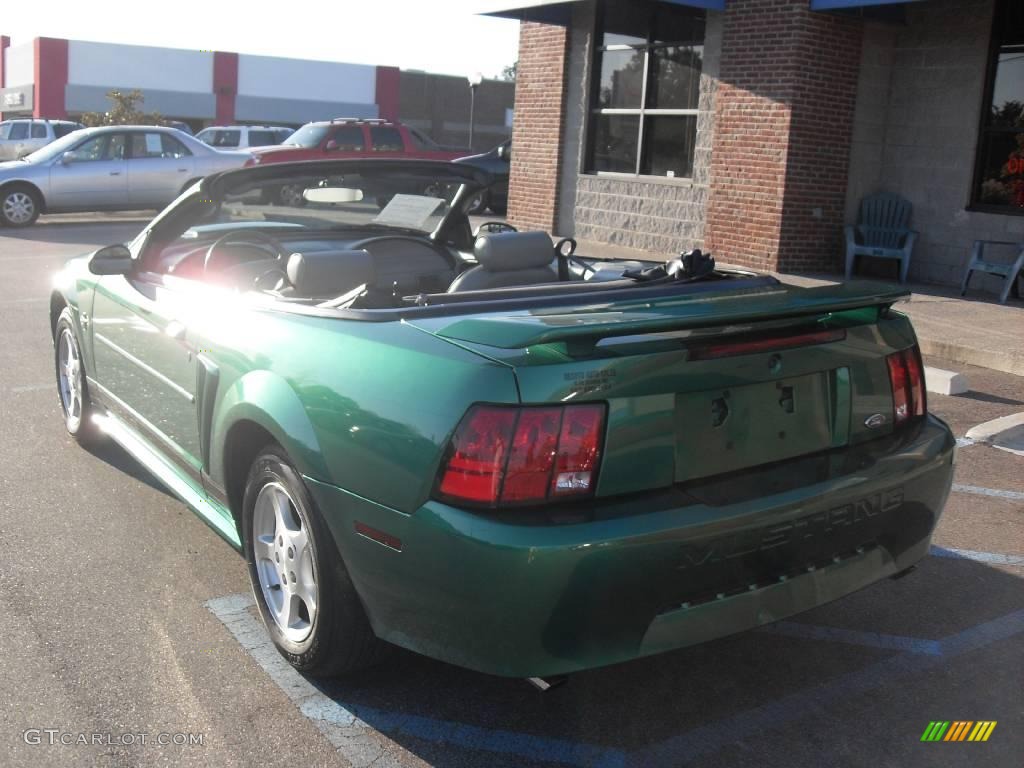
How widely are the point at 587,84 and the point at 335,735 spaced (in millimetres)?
13589

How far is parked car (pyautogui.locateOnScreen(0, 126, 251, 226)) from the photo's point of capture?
19.0 meters

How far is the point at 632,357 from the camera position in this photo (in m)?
2.98

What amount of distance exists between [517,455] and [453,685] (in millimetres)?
1071

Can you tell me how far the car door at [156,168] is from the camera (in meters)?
19.7

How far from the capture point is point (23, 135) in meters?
30.6

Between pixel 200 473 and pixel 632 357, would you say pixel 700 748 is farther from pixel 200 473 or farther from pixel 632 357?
pixel 200 473

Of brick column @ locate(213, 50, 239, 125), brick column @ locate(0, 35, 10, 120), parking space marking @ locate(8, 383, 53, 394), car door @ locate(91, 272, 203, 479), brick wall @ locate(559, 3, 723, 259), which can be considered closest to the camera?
car door @ locate(91, 272, 203, 479)

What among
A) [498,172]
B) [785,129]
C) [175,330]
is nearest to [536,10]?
[785,129]

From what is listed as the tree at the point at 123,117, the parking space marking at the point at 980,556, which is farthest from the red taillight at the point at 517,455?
the tree at the point at 123,117

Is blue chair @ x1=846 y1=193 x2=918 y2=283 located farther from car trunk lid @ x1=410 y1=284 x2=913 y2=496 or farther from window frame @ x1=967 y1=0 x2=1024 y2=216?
car trunk lid @ x1=410 y1=284 x2=913 y2=496

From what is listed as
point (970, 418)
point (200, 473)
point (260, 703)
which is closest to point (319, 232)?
point (200, 473)

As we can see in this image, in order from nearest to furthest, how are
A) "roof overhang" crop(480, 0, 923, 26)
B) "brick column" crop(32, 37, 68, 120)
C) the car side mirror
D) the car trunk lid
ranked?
the car trunk lid, the car side mirror, "roof overhang" crop(480, 0, 923, 26), "brick column" crop(32, 37, 68, 120)

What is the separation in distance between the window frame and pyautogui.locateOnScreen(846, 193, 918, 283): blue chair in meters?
A: 0.76

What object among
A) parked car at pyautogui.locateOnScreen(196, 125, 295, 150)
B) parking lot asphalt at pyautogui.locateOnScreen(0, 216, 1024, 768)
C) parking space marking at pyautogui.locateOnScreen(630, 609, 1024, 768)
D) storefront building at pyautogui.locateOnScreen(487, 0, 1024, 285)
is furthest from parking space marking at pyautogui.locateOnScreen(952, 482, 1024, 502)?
parked car at pyautogui.locateOnScreen(196, 125, 295, 150)
